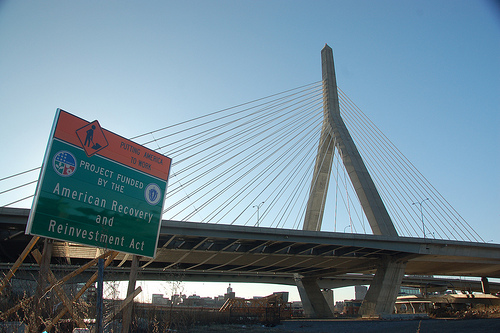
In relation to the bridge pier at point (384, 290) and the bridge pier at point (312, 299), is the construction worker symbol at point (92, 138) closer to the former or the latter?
the bridge pier at point (384, 290)

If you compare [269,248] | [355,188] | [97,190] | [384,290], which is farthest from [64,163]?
[384,290]

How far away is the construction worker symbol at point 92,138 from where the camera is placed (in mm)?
9562

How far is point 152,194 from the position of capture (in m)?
10.3

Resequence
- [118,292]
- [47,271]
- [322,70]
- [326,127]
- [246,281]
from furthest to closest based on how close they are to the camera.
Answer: [246,281]
[322,70]
[326,127]
[47,271]
[118,292]

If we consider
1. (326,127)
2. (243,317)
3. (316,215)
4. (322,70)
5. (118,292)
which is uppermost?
(322,70)

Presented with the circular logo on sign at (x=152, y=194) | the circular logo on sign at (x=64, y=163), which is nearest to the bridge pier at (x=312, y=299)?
the circular logo on sign at (x=152, y=194)

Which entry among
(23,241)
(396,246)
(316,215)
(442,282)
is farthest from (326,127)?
(442,282)

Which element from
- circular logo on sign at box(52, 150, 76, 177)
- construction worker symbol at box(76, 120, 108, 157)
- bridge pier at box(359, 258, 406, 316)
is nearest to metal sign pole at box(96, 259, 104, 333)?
circular logo on sign at box(52, 150, 76, 177)

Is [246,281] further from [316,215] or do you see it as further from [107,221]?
[107,221]

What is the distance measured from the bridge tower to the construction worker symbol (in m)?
25.7

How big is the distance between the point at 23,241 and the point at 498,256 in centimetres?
4323

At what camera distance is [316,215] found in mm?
35000

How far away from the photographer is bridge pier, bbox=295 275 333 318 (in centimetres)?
4875

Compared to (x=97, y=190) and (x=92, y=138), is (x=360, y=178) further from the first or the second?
(x=97, y=190)
